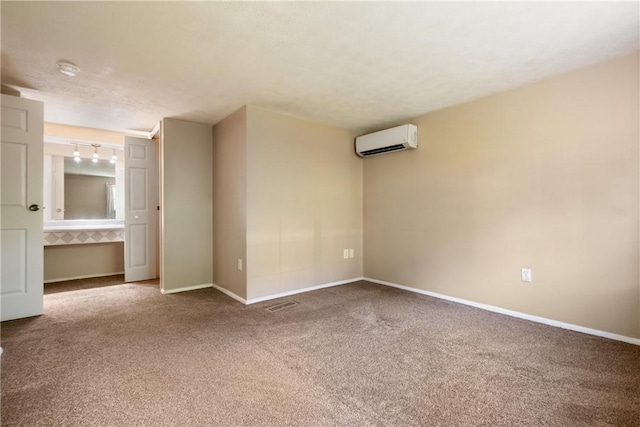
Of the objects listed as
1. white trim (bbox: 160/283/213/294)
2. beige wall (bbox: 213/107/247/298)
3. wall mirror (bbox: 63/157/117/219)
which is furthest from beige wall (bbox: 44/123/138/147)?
white trim (bbox: 160/283/213/294)

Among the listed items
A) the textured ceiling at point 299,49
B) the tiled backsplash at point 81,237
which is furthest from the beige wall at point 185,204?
the tiled backsplash at point 81,237

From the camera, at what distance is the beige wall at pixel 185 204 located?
3.66m

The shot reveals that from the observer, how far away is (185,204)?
3.80m

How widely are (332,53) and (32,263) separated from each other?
329cm

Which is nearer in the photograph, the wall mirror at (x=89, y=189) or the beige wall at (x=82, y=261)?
the beige wall at (x=82, y=261)

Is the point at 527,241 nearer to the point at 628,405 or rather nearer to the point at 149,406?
the point at 628,405

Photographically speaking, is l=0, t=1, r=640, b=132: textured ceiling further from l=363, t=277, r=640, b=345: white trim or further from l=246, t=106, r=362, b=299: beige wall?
l=363, t=277, r=640, b=345: white trim

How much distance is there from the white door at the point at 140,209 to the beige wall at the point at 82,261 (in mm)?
763

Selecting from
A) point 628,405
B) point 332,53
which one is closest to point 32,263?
point 332,53

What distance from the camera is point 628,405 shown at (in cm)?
150

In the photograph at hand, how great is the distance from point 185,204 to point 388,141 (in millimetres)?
2720

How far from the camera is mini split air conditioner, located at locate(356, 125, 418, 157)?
3521mm

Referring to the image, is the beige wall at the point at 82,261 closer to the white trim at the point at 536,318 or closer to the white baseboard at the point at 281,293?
the white baseboard at the point at 281,293

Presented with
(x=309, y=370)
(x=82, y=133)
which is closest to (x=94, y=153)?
(x=82, y=133)
